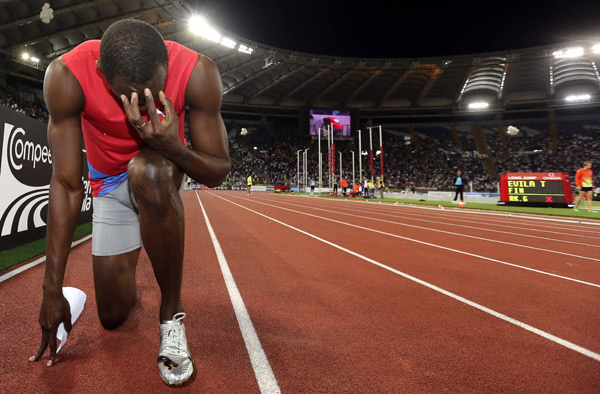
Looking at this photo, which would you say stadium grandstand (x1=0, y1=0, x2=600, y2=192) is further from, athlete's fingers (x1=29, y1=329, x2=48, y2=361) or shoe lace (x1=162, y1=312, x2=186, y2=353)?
shoe lace (x1=162, y1=312, x2=186, y2=353)

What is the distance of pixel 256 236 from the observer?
566 centimetres

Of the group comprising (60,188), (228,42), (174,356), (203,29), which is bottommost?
(174,356)

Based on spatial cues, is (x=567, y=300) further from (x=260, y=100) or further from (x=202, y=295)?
(x=260, y=100)

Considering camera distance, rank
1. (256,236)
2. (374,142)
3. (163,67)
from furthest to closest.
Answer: (374,142)
(256,236)
(163,67)

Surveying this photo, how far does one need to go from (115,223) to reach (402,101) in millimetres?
44452

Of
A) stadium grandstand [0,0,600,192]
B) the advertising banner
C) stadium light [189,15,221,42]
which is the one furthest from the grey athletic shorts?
stadium light [189,15,221,42]

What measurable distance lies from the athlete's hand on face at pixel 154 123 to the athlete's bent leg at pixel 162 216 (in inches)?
6.4

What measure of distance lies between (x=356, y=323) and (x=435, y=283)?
1.33 meters

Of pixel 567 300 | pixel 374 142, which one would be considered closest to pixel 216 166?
pixel 567 300

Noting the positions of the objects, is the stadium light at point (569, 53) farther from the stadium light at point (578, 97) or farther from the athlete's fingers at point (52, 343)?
the athlete's fingers at point (52, 343)

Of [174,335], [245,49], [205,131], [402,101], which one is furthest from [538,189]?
[402,101]

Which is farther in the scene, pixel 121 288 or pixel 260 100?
pixel 260 100

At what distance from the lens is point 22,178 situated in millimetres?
4207

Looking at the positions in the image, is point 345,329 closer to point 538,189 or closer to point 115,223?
point 115,223
